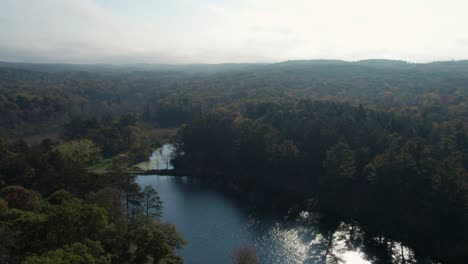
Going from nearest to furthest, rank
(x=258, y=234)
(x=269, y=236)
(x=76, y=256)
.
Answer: (x=76, y=256)
(x=269, y=236)
(x=258, y=234)

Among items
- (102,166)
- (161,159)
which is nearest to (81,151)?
(102,166)

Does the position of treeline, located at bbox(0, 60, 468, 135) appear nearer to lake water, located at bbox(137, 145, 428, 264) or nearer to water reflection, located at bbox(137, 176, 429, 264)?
water reflection, located at bbox(137, 176, 429, 264)

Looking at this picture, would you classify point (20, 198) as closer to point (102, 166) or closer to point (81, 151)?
point (81, 151)

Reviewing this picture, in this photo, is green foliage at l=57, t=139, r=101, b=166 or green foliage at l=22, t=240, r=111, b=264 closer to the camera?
green foliage at l=22, t=240, r=111, b=264

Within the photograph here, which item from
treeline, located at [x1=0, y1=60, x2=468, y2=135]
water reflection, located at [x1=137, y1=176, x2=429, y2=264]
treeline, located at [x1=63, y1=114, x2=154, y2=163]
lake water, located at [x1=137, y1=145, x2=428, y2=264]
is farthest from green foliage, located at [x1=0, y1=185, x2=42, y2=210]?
treeline, located at [x1=0, y1=60, x2=468, y2=135]

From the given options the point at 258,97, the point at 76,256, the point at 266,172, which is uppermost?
the point at 258,97

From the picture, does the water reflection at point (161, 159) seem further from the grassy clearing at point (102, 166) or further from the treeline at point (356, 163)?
the grassy clearing at point (102, 166)
